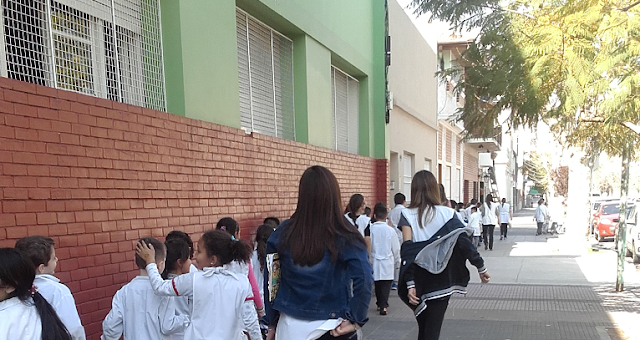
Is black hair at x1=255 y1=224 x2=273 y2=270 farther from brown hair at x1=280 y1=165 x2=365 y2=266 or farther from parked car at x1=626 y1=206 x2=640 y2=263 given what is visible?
parked car at x1=626 y1=206 x2=640 y2=263

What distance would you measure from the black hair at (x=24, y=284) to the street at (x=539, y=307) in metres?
5.39

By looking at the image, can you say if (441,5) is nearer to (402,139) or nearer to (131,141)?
(131,141)

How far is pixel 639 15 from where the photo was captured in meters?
7.12

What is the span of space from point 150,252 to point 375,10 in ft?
39.3

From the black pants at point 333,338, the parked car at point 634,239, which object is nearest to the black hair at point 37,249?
the black pants at point 333,338

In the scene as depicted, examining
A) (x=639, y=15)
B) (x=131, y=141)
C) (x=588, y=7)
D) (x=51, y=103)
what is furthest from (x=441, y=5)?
(x=51, y=103)

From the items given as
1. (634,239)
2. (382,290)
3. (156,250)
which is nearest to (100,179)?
(156,250)

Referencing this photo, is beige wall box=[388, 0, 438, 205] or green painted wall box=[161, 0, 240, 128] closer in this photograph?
green painted wall box=[161, 0, 240, 128]

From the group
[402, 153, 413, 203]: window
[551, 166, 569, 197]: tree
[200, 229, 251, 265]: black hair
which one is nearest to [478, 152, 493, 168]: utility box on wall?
[402, 153, 413, 203]: window

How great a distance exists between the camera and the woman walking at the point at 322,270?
10.6 feet

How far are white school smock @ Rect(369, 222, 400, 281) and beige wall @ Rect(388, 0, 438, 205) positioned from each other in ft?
22.2

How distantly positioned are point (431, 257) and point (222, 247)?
2.13m

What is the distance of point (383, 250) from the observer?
8977 mm

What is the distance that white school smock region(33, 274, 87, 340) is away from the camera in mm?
3290
